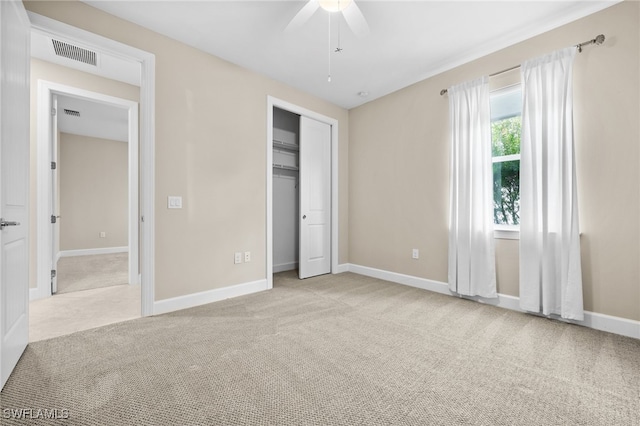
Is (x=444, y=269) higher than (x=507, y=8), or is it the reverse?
(x=507, y=8)

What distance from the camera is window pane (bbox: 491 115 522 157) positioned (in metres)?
2.92

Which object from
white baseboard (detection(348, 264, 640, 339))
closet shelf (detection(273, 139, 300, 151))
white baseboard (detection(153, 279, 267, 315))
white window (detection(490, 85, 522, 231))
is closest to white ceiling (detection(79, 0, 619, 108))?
white window (detection(490, 85, 522, 231))

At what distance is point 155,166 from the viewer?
2654 mm

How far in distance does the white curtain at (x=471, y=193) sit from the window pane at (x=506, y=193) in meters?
0.19

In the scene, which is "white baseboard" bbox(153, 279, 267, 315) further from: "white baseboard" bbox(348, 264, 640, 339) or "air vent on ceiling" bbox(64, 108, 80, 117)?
"air vent on ceiling" bbox(64, 108, 80, 117)

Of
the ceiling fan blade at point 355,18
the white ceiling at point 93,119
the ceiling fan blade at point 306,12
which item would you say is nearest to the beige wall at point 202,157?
the ceiling fan blade at point 306,12

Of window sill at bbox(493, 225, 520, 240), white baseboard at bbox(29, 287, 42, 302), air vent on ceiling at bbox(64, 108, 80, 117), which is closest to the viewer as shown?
window sill at bbox(493, 225, 520, 240)

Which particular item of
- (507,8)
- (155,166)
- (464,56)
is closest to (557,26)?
(507,8)

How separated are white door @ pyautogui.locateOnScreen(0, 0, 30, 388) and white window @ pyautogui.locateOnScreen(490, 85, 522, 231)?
3962 mm

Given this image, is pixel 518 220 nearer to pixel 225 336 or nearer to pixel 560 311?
pixel 560 311

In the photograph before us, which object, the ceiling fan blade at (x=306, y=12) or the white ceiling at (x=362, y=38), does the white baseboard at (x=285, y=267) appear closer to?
the white ceiling at (x=362, y=38)

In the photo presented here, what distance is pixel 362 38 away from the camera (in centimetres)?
274

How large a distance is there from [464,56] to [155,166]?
346 cm

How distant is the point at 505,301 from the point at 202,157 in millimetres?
3515
